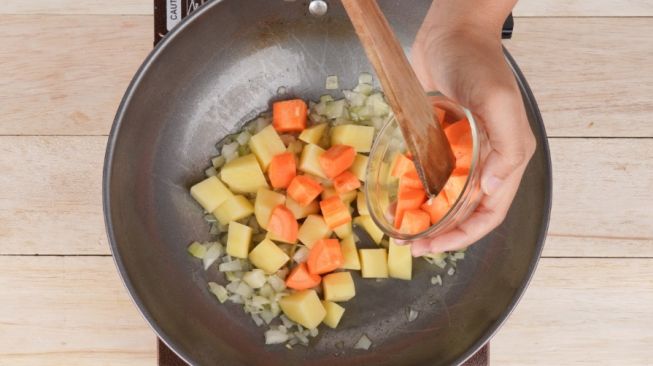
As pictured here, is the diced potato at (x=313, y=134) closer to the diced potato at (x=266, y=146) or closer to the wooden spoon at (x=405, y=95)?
the diced potato at (x=266, y=146)

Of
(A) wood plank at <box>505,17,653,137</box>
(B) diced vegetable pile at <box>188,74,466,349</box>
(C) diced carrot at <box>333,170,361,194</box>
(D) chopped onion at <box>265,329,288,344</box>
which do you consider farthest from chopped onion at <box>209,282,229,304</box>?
(A) wood plank at <box>505,17,653,137</box>

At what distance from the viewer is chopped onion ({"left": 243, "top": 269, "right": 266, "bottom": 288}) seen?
1446 millimetres

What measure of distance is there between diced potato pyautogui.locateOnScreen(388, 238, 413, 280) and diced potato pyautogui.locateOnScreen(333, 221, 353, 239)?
0.09 m

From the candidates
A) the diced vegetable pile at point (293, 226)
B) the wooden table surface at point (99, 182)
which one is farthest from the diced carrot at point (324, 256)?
the wooden table surface at point (99, 182)

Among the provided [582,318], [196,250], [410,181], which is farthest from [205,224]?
[582,318]

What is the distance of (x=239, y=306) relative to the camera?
4.83 feet

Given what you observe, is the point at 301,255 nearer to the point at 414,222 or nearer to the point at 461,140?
the point at 414,222

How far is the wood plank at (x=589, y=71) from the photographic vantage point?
160cm

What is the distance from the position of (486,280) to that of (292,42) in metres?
0.65

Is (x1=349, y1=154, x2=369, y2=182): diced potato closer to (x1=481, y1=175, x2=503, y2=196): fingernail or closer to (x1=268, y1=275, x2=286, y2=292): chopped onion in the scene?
(x1=268, y1=275, x2=286, y2=292): chopped onion

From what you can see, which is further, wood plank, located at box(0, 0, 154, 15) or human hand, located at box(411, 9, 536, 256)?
wood plank, located at box(0, 0, 154, 15)

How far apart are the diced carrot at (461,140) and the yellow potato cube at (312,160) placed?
32 cm

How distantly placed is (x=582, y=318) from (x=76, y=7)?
135 centimetres

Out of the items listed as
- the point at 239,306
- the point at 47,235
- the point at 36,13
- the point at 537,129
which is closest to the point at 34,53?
the point at 36,13
